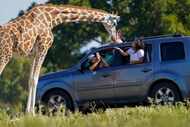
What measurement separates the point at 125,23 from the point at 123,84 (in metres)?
23.8

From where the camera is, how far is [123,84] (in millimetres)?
18219

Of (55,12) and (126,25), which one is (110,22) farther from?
(126,25)

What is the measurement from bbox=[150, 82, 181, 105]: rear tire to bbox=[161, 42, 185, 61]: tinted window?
0.56 m

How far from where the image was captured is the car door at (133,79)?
59.1ft

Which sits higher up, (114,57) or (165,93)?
(114,57)

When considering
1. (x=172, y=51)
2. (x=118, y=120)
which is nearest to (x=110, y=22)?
(x=172, y=51)

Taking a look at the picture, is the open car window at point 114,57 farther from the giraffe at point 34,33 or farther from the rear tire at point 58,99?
the giraffe at point 34,33

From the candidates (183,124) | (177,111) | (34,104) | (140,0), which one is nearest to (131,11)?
(140,0)

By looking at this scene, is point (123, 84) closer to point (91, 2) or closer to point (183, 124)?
point (183, 124)

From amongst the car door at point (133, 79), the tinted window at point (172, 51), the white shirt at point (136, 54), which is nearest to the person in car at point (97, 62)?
the car door at point (133, 79)

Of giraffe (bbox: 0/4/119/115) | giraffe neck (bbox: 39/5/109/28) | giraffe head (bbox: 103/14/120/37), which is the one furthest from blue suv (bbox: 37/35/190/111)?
giraffe head (bbox: 103/14/120/37)

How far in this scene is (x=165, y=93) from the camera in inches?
701

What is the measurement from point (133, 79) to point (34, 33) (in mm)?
3729

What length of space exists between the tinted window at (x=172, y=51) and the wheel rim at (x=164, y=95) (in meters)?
0.67
